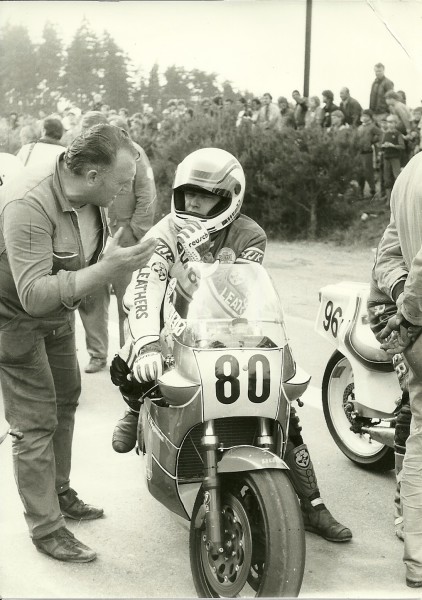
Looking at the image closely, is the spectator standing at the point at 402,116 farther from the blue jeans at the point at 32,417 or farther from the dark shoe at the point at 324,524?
the blue jeans at the point at 32,417

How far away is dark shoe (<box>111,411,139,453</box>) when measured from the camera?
13.4ft

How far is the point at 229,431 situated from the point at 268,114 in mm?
11293

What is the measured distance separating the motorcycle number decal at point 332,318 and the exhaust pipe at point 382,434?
571 millimetres

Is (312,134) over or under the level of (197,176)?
under

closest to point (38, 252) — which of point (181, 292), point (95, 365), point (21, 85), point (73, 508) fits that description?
point (181, 292)

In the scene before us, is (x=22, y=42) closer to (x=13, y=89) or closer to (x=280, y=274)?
(x=13, y=89)

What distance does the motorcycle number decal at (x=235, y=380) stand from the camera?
3.09 m

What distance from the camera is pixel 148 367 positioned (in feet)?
11.0

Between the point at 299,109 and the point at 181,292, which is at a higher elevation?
the point at 181,292

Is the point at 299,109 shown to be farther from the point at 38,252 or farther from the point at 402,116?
the point at 38,252

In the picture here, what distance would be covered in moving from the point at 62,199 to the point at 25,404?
2.84 feet

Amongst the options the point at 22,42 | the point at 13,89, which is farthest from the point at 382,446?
the point at 13,89

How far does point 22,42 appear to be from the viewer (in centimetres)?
530

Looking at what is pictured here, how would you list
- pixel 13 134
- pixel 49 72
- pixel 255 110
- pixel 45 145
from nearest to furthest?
pixel 45 145
pixel 49 72
pixel 13 134
pixel 255 110
